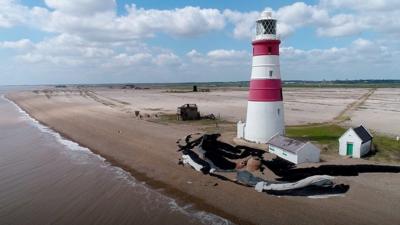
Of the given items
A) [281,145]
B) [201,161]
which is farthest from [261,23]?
[201,161]

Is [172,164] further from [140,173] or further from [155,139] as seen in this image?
[155,139]

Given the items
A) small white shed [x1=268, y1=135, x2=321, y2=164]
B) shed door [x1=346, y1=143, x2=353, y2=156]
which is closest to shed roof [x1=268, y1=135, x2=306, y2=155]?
small white shed [x1=268, y1=135, x2=321, y2=164]

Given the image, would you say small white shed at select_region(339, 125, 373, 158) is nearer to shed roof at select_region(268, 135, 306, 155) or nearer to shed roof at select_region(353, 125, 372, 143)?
shed roof at select_region(353, 125, 372, 143)

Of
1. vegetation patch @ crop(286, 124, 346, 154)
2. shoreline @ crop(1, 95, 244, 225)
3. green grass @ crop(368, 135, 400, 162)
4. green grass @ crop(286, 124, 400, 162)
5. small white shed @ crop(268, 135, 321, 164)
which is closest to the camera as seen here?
shoreline @ crop(1, 95, 244, 225)

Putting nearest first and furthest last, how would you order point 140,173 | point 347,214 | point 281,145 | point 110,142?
point 347,214, point 140,173, point 281,145, point 110,142

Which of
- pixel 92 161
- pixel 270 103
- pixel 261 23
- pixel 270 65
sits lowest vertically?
pixel 92 161

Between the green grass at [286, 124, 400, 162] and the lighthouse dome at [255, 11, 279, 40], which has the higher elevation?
the lighthouse dome at [255, 11, 279, 40]
